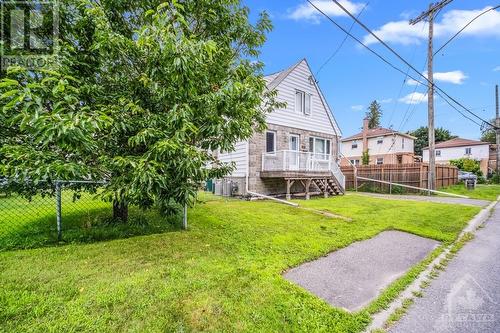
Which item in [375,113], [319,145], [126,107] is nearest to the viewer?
[126,107]

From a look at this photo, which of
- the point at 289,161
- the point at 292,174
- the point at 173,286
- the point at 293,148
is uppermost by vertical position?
the point at 293,148

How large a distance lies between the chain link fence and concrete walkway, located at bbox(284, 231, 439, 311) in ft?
11.4

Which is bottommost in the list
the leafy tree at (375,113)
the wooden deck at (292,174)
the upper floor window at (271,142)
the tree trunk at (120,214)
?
the tree trunk at (120,214)

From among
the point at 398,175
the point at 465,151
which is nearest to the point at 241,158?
the point at 398,175

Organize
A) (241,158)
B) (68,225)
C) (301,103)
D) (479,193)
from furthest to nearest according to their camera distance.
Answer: (479,193) → (301,103) → (241,158) → (68,225)

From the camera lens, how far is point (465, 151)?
121 feet

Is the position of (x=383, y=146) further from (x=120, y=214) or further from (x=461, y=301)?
(x=120, y=214)

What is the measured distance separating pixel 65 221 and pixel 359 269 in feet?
20.7

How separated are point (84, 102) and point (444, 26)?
17.9 metres

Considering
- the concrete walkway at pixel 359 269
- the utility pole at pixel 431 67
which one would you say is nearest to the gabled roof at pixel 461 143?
the utility pole at pixel 431 67

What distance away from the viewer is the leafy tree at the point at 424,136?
49.2 meters

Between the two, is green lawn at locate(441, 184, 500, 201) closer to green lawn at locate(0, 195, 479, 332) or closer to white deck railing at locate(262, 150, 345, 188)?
white deck railing at locate(262, 150, 345, 188)

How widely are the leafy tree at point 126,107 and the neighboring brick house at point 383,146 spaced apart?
29.8 metres

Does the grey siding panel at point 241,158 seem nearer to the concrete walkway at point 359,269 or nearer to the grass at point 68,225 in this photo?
the grass at point 68,225
